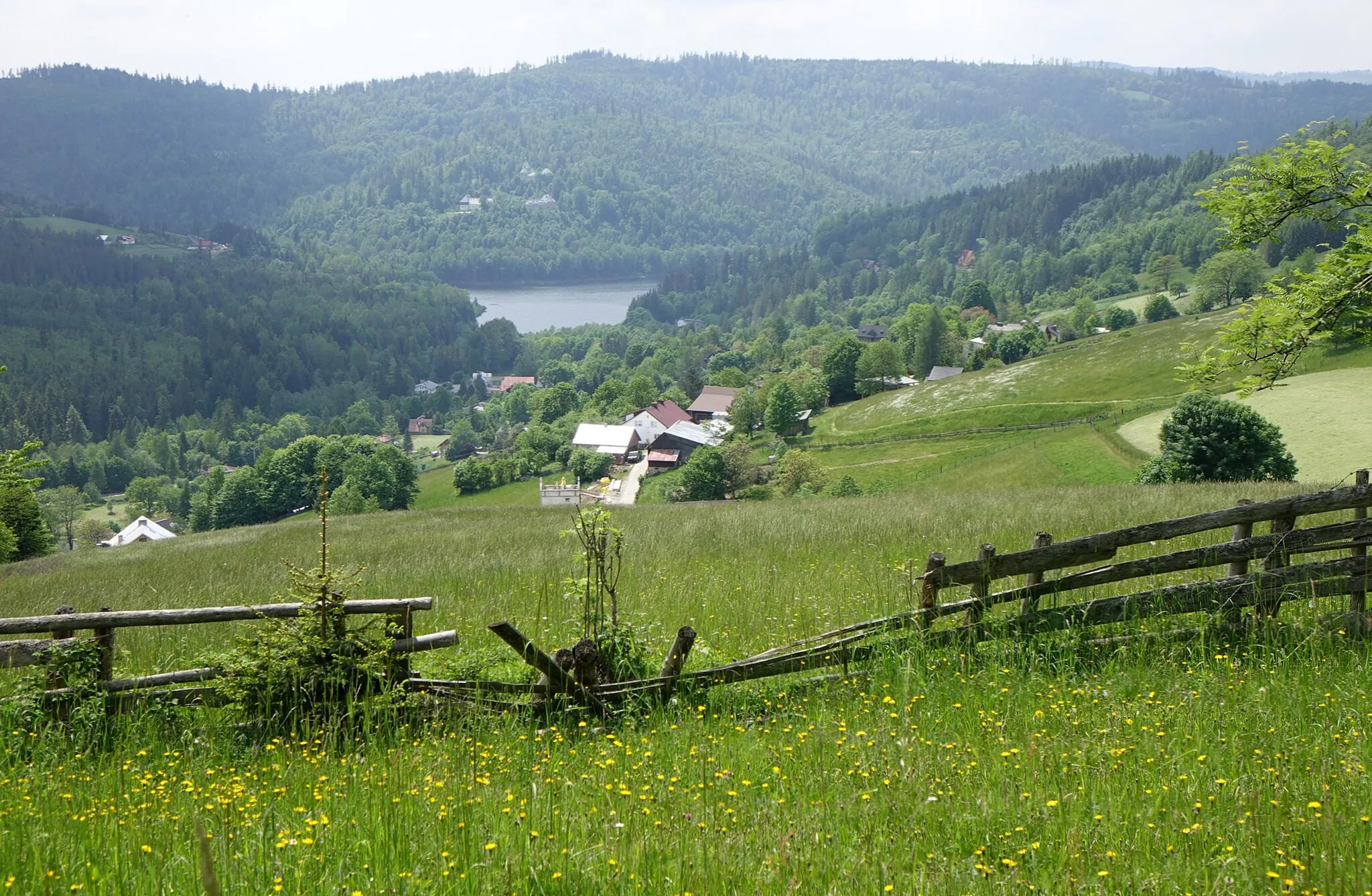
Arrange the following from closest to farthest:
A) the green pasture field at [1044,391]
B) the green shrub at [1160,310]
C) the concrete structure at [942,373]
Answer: the green pasture field at [1044,391], the concrete structure at [942,373], the green shrub at [1160,310]

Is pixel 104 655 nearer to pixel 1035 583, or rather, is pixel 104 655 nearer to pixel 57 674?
pixel 57 674

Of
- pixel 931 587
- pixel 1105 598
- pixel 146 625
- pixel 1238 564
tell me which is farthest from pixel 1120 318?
pixel 146 625

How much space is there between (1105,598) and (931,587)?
1.37 m

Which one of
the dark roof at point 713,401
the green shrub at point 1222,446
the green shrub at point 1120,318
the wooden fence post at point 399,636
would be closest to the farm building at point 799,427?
the dark roof at point 713,401

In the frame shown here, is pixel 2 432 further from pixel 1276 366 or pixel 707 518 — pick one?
pixel 1276 366

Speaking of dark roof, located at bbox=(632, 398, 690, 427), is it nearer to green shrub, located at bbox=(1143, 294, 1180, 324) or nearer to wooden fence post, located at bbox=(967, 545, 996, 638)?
green shrub, located at bbox=(1143, 294, 1180, 324)

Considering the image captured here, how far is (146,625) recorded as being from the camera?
671 cm

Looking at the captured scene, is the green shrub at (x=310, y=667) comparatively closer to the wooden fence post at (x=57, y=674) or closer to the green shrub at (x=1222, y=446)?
the wooden fence post at (x=57, y=674)

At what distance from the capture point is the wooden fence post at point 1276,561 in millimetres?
7215

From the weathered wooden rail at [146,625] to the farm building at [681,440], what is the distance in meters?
97.0

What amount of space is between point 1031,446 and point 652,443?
5960 cm

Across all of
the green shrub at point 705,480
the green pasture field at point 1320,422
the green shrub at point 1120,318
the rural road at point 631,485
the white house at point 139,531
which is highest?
the green shrub at point 1120,318

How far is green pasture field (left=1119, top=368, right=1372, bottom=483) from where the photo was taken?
40.5 metres

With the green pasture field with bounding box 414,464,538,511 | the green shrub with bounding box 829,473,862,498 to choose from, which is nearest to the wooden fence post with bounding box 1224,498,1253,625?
the green shrub with bounding box 829,473,862,498
